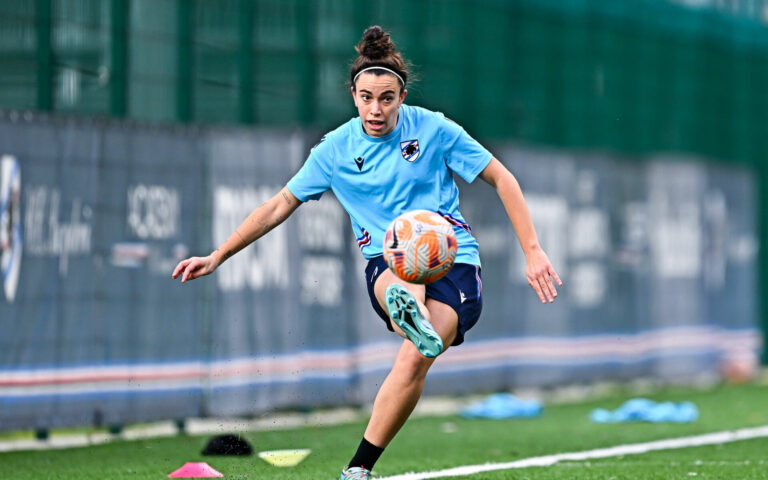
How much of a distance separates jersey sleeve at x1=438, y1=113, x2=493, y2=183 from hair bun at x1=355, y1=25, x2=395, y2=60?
1.49 ft

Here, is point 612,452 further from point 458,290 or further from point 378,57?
point 378,57

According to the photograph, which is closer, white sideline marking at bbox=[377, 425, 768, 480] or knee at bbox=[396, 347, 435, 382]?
knee at bbox=[396, 347, 435, 382]

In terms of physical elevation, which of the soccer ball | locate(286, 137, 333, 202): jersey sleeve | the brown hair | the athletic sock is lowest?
the athletic sock

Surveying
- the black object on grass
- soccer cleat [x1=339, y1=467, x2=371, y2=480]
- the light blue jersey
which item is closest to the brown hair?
the light blue jersey

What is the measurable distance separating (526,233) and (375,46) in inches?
43.6

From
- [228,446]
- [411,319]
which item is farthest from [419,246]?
[228,446]

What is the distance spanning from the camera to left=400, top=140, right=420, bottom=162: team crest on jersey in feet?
20.4

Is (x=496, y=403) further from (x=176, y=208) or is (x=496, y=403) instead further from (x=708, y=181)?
(x=708, y=181)


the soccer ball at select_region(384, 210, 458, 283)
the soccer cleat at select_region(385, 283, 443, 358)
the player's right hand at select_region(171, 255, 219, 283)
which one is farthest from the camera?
the player's right hand at select_region(171, 255, 219, 283)

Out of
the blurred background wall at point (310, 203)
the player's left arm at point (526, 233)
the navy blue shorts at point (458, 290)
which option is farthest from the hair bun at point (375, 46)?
the blurred background wall at point (310, 203)

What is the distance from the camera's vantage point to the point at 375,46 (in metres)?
6.12

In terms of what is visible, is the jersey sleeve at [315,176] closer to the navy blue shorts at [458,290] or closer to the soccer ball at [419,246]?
the navy blue shorts at [458,290]

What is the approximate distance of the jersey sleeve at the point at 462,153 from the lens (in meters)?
6.27

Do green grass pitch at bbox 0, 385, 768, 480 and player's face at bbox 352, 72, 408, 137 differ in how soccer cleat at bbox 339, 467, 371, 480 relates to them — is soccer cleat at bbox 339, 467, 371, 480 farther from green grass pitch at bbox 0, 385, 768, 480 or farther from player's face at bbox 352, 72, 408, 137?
player's face at bbox 352, 72, 408, 137
